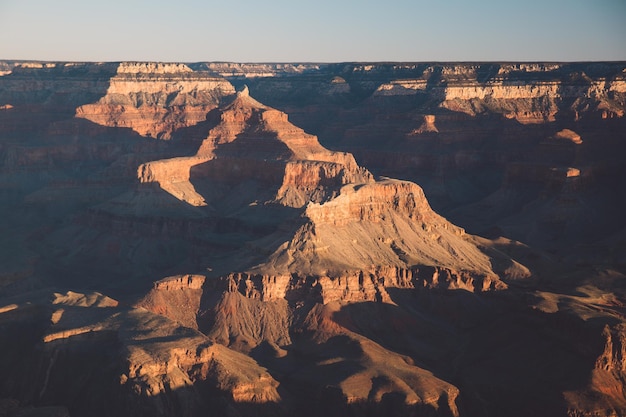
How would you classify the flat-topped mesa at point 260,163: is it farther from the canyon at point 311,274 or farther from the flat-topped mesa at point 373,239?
the flat-topped mesa at point 373,239

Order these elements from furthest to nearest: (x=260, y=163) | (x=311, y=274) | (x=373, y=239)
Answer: (x=260, y=163)
(x=373, y=239)
(x=311, y=274)

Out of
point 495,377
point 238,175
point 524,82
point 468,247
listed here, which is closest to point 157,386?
point 495,377

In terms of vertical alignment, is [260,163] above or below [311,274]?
above

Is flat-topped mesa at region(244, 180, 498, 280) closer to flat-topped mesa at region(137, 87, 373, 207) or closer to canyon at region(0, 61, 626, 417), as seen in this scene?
canyon at region(0, 61, 626, 417)

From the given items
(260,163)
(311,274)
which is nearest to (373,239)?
(311,274)

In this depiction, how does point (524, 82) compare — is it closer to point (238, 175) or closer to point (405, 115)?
point (405, 115)

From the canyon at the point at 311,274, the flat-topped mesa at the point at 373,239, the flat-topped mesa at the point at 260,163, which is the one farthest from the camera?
the flat-topped mesa at the point at 260,163

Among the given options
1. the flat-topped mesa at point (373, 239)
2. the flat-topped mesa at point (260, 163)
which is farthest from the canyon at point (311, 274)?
the flat-topped mesa at point (260, 163)

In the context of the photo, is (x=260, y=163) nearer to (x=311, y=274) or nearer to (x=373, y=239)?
(x=373, y=239)

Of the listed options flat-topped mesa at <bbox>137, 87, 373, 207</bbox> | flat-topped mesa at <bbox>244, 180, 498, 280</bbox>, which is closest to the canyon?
flat-topped mesa at <bbox>244, 180, 498, 280</bbox>
